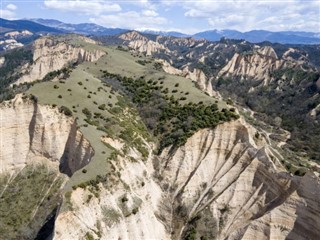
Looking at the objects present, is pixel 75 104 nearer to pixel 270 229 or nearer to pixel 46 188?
pixel 46 188

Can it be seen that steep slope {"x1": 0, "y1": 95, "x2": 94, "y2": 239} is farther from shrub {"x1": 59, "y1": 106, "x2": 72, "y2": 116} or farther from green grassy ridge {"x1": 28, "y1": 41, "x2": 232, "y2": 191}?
green grassy ridge {"x1": 28, "y1": 41, "x2": 232, "y2": 191}

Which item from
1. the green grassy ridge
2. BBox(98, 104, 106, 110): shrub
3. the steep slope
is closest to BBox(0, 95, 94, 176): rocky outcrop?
the steep slope

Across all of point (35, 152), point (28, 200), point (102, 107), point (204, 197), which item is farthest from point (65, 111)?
point (204, 197)

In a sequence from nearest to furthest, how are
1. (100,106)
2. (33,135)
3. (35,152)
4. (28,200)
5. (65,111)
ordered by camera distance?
(28,200), (35,152), (33,135), (65,111), (100,106)

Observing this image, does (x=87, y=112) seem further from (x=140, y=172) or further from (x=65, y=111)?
(x=140, y=172)

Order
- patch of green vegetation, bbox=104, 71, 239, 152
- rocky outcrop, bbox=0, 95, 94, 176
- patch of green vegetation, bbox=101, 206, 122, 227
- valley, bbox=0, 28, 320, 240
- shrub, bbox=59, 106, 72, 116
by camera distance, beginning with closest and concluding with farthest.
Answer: patch of green vegetation, bbox=101, 206, 122, 227 → valley, bbox=0, 28, 320, 240 → rocky outcrop, bbox=0, 95, 94, 176 → shrub, bbox=59, 106, 72, 116 → patch of green vegetation, bbox=104, 71, 239, 152

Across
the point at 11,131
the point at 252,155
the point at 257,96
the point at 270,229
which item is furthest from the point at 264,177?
the point at 257,96

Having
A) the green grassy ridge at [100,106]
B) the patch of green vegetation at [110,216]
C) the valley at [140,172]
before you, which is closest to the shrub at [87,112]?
the green grassy ridge at [100,106]

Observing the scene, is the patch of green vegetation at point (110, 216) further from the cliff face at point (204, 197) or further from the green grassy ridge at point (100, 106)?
the green grassy ridge at point (100, 106)
